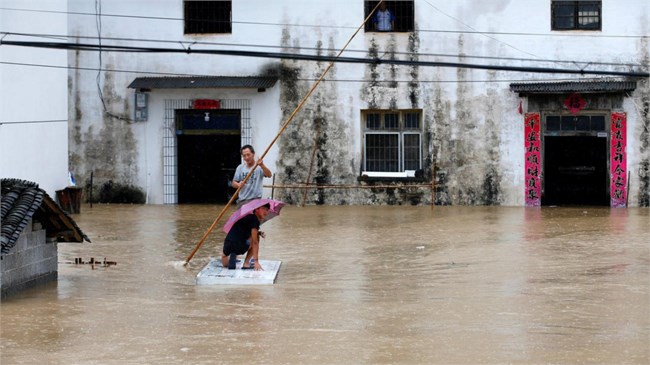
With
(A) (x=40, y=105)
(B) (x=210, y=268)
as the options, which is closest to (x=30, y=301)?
(B) (x=210, y=268)

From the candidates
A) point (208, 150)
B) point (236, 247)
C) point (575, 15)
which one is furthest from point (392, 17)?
point (236, 247)

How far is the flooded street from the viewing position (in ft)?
29.8

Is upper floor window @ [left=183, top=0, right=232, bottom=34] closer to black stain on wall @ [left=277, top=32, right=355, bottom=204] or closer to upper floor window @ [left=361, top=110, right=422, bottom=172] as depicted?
black stain on wall @ [left=277, top=32, right=355, bottom=204]

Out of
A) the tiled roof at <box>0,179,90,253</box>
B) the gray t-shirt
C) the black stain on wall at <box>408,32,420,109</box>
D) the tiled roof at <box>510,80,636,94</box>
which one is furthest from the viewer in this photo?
the black stain on wall at <box>408,32,420,109</box>

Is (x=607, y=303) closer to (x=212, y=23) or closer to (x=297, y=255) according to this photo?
(x=297, y=255)

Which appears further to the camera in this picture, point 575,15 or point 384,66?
point 384,66

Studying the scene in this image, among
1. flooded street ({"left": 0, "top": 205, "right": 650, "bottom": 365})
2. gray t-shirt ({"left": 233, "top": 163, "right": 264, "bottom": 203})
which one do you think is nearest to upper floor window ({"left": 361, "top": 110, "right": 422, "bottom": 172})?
flooded street ({"left": 0, "top": 205, "right": 650, "bottom": 365})

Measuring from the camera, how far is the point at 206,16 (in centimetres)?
2634

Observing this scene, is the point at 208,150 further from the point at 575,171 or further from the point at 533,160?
the point at 575,171

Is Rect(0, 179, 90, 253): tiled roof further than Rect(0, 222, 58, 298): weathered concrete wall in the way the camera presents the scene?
No

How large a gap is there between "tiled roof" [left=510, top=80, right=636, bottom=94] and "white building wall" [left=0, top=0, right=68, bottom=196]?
33.1 ft

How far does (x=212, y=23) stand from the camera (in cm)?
2630

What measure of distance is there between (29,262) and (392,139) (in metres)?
15.1

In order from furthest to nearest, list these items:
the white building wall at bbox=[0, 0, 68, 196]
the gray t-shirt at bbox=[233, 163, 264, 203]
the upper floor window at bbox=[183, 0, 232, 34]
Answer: the upper floor window at bbox=[183, 0, 232, 34] → the white building wall at bbox=[0, 0, 68, 196] → the gray t-shirt at bbox=[233, 163, 264, 203]
